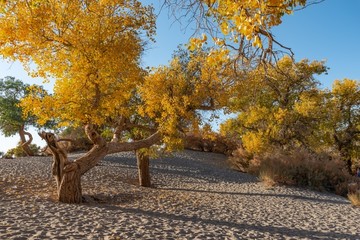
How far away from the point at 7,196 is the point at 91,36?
17.4ft

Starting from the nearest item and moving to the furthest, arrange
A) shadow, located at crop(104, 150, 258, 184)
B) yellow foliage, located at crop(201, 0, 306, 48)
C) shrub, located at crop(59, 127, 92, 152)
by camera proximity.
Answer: yellow foliage, located at crop(201, 0, 306, 48), shadow, located at crop(104, 150, 258, 184), shrub, located at crop(59, 127, 92, 152)

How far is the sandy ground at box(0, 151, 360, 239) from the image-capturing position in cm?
636

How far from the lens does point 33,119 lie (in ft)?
93.6

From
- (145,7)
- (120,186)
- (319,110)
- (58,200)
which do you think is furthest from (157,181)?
(319,110)

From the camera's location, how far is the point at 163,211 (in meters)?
8.86

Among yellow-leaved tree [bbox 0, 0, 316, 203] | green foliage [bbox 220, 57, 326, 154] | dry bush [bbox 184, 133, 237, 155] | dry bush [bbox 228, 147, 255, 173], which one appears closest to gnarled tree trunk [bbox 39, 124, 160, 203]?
yellow-leaved tree [bbox 0, 0, 316, 203]

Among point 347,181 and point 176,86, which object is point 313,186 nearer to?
point 347,181

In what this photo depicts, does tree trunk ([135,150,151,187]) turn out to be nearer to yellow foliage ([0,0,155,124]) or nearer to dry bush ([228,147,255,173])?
yellow foliage ([0,0,155,124])

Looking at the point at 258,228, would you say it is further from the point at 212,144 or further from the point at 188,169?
the point at 212,144

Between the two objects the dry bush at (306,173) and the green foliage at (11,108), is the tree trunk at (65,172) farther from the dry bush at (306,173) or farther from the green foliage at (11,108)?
the green foliage at (11,108)

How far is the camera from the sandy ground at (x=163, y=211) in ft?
20.9

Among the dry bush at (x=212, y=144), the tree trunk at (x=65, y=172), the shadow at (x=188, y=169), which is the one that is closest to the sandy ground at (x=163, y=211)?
the tree trunk at (x=65, y=172)

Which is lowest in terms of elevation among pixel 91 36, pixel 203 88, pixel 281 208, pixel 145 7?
pixel 281 208

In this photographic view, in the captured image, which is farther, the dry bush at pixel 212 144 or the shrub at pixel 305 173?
the dry bush at pixel 212 144
